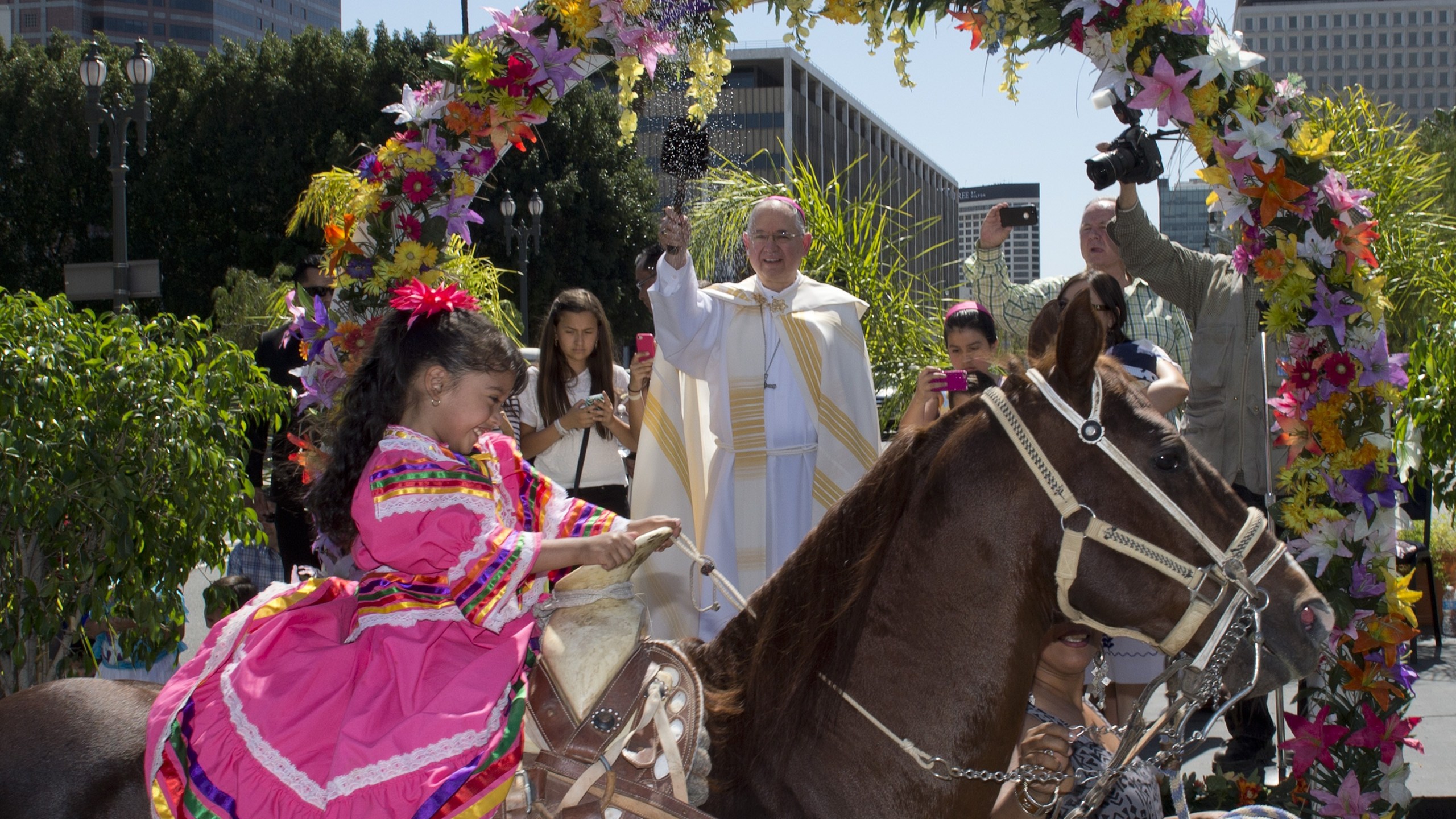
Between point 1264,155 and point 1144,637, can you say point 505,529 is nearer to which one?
point 1144,637

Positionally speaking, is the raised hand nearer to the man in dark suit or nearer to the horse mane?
the man in dark suit

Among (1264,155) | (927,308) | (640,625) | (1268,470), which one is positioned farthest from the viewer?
(927,308)

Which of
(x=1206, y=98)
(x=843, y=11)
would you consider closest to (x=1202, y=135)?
(x=1206, y=98)

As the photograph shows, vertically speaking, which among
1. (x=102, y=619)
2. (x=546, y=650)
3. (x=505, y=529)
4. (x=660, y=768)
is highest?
(x=505, y=529)

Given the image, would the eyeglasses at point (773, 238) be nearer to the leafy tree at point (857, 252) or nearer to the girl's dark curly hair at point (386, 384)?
the leafy tree at point (857, 252)

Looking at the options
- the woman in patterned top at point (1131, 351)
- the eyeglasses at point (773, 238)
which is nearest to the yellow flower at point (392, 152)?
the eyeglasses at point (773, 238)

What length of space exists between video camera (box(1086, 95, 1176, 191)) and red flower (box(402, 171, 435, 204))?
2.33 meters

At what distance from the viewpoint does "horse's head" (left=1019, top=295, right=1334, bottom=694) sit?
2012mm

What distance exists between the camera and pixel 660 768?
6.52ft

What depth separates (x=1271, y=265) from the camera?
3.58 metres

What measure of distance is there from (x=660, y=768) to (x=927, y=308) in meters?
5.31

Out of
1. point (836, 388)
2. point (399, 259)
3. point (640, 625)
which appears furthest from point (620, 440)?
point (640, 625)

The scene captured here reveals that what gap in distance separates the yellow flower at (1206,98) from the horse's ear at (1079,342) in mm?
1696

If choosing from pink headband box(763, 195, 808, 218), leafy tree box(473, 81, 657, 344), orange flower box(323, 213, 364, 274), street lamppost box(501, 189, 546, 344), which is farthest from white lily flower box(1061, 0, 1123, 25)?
leafy tree box(473, 81, 657, 344)
